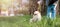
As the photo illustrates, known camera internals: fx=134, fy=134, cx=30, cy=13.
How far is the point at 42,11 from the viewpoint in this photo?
952 mm

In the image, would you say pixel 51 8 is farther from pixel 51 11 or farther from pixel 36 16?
pixel 36 16

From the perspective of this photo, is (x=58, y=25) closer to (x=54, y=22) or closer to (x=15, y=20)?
(x=54, y=22)

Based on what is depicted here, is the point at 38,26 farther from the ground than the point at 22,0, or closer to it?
closer to it

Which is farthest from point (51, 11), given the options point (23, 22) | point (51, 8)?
point (23, 22)

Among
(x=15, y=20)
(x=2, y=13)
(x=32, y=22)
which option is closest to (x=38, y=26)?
(x=32, y=22)

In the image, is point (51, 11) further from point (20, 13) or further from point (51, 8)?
point (20, 13)

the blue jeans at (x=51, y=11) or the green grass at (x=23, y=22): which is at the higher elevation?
the blue jeans at (x=51, y=11)

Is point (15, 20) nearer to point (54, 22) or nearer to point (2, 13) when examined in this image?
point (2, 13)

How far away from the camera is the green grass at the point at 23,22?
92 centimetres

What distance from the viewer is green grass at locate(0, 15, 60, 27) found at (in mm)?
916

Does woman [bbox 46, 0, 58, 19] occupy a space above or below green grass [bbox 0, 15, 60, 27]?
above

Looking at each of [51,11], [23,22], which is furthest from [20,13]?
[51,11]

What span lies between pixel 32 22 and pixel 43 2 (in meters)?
0.16

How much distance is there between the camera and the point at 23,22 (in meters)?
0.94
